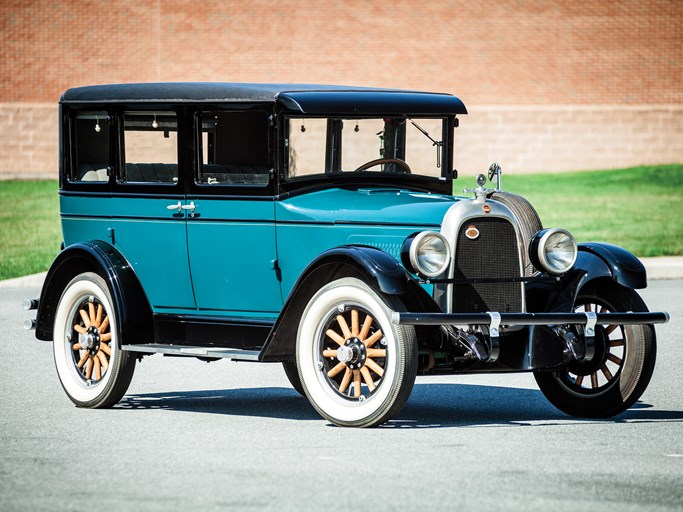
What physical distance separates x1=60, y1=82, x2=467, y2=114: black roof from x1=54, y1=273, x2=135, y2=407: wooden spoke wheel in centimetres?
126

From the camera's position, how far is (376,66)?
36.8 meters

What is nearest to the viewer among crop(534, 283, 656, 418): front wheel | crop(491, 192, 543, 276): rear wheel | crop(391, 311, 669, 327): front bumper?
crop(391, 311, 669, 327): front bumper

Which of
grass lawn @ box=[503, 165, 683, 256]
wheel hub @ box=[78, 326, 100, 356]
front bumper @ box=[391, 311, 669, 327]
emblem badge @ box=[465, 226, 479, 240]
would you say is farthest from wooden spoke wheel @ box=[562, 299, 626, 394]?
grass lawn @ box=[503, 165, 683, 256]

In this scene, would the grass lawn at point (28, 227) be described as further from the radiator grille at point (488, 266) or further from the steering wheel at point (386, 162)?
the radiator grille at point (488, 266)

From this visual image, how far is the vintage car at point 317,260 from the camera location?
7961 mm

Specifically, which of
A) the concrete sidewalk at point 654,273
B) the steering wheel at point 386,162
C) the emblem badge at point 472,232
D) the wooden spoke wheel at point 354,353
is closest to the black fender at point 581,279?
the emblem badge at point 472,232

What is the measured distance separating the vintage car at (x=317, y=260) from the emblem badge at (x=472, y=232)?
0.01 metres

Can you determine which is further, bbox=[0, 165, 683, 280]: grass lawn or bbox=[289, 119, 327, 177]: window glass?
bbox=[0, 165, 683, 280]: grass lawn

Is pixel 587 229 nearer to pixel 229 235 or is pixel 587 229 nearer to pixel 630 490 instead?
pixel 229 235

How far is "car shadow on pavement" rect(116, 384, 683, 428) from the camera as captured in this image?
8.46m

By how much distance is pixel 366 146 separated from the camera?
9141mm

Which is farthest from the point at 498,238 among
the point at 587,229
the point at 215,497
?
the point at 587,229

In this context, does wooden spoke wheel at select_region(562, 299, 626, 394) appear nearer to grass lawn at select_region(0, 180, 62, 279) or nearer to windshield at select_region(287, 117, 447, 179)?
windshield at select_region(287, 117, 447, 179)

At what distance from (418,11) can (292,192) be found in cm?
2886
